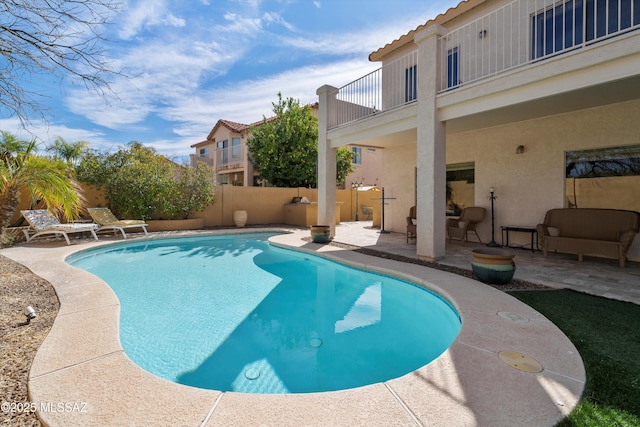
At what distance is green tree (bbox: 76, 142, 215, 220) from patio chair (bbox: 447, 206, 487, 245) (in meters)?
10.5

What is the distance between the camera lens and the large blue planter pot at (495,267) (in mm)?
5242

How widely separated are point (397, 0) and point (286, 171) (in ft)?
36.6

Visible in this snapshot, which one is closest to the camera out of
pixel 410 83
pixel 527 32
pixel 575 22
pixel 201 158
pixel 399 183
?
pixel 575 22

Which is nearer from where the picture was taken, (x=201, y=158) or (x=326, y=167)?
(x=326, y=167)

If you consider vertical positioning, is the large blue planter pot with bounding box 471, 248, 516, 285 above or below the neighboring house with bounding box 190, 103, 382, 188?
below

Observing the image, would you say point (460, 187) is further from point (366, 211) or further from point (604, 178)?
Result: point (366, 211)

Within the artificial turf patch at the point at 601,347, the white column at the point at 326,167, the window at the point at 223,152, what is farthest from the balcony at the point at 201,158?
the artificial turf patch at the point at 601,347

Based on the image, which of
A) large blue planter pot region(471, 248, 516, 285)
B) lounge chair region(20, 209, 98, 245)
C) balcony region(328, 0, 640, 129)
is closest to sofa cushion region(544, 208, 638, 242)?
large blue planter pot region(471, 248, 516, 285)

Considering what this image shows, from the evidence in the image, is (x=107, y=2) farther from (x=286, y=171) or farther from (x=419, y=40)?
(x=286, y=171)

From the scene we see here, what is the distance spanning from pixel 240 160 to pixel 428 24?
708 inches

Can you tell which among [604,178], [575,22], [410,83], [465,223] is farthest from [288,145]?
[604,178]

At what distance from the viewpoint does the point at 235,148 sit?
25734 mm

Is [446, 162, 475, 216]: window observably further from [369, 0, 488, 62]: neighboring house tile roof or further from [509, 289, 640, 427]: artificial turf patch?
[509, 289, 640, 427]: artificial turf patch

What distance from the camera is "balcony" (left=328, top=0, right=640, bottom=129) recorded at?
6.89 m
